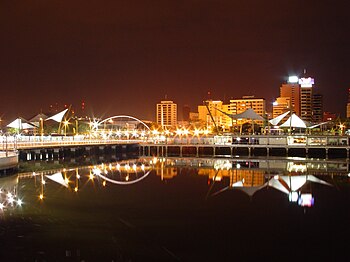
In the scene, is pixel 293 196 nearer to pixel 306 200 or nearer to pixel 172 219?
pixel 306 200

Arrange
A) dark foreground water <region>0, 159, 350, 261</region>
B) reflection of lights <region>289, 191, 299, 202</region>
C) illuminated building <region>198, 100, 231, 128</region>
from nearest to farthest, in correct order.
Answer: dark foreground water <region>0, 159, 350, 261</region>, reflection of lights <region>289, 191, 299, 202</region>, illuminated building <region>198, 100, 231, 128</region>

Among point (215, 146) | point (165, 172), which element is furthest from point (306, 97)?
point (165, 172)

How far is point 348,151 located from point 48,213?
3935 centimetres

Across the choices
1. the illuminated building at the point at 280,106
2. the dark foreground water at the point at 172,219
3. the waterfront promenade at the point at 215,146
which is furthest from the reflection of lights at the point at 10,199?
the illuminated building at the point at 280,106

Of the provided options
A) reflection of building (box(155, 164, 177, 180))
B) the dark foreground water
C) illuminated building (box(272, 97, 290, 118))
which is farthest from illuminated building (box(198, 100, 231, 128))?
the dark foreground water

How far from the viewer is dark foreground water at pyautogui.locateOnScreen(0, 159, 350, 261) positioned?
13383 millimetres

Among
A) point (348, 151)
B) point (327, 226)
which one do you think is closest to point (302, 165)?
point (348, 151)

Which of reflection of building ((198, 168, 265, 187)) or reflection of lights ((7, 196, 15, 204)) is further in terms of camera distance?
reflection of building ((198, 168, 265, 187))

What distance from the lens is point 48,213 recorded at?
18297 millimetres

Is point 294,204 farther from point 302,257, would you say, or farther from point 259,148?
point 259,148

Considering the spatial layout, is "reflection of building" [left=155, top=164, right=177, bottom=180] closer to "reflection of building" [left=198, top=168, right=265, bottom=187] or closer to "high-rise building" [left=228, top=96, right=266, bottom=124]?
"reflection of building" [left=198, top=168, right=265, bottom=187]

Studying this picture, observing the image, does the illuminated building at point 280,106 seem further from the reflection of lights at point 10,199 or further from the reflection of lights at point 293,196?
the reflection of lights at point 10,199

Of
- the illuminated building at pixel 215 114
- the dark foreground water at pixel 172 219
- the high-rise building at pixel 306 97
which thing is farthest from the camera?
the high-rise building at pixel 306 97

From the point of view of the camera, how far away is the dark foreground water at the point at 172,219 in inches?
527
